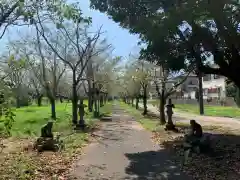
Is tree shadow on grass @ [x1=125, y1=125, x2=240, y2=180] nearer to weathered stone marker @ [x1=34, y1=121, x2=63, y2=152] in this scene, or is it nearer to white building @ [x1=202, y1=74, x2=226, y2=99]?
weathered stone marker @ [x1=34, y1=121, x2=63, y2=152]

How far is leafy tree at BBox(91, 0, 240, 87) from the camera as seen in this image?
11.8m

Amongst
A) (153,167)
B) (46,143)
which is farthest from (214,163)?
(46,143)

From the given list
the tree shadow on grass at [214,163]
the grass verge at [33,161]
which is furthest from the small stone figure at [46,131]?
the tree shadow on grass at [214,163]

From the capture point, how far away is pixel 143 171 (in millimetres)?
10234

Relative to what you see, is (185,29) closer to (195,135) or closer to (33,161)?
(195,135)

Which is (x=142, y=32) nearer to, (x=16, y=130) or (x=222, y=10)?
(x=222, y=10)

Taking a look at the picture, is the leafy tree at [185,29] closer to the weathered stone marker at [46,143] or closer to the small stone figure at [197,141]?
the small stone figure at [197,141]

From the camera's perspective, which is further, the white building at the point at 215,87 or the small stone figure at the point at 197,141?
the white building at the point at 215,87

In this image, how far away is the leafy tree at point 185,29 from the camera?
11.8 meters

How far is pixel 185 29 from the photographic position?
14.6m

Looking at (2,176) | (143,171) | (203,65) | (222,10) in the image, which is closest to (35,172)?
(2,176)

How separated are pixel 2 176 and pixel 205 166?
5.30 metres

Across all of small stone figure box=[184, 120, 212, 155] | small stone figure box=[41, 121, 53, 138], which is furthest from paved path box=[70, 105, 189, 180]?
small stone figure box=[41, 121, 53, 138]

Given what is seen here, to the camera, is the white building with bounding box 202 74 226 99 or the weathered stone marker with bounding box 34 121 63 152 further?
the white building with bounding box 202 74 226 99
